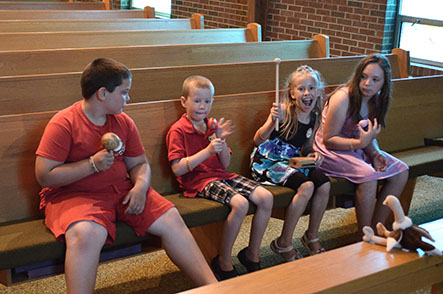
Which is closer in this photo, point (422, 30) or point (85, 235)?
point (85, 235)

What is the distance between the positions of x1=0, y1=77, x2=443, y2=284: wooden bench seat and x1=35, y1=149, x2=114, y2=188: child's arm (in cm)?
23

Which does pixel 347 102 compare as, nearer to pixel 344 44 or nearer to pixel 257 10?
pixel 344 44

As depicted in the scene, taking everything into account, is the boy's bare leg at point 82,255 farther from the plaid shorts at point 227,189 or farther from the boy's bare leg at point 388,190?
the boy's bare leg at point 388,190

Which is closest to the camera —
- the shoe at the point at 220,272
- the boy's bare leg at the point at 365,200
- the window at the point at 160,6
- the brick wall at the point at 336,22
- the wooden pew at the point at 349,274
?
the wooden pew at the point at 349,274

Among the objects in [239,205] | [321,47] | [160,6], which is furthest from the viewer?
[160,6]

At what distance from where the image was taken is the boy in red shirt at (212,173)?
2.88m

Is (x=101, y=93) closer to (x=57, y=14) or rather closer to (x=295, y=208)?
(x=295, y=208)

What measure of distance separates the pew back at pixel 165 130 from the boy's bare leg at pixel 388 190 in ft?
1.82

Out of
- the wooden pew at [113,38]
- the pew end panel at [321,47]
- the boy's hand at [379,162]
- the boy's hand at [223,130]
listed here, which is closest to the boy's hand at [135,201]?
the boy's hand at [223,130]

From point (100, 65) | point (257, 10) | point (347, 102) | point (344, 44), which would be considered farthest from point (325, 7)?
point (100, 65)

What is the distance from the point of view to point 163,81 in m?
3.59

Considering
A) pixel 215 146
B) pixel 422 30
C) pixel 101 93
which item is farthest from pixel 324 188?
pixel 422 30

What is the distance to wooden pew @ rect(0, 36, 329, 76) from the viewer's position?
373 cm

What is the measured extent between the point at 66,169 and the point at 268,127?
1.20 m
